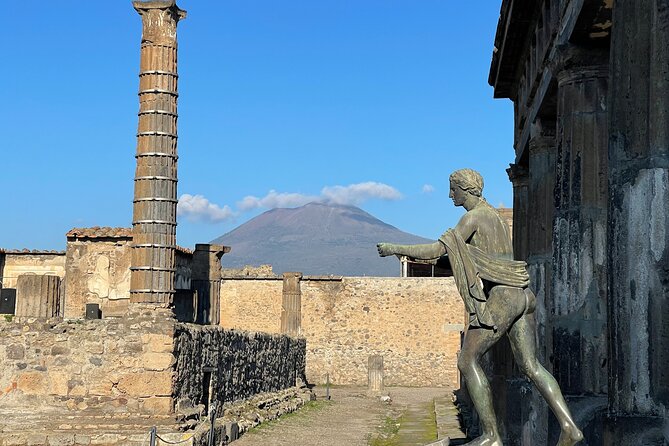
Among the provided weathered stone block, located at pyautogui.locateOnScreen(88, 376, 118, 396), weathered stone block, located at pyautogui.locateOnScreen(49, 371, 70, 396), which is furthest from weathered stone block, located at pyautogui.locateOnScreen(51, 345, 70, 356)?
weathered stone block, located at pyautogui.locateOnScreen(88, 376, 118, 396)

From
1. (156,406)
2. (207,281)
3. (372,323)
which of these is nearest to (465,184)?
(156,406)

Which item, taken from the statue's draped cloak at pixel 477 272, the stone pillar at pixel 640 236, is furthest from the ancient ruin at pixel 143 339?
the stone pillar at pixel 640 236

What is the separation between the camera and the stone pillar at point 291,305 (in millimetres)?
35812

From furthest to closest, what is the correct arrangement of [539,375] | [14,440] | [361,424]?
[361,424] → [14,440] → [539,375]

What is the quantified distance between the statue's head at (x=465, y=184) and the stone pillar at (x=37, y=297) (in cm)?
1694

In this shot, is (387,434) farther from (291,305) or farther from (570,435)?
(291,305)

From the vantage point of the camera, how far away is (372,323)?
1471 inches

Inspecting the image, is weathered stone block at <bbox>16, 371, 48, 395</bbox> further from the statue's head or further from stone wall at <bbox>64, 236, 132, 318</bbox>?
stone wall at <bbox>64, 236, 132, 318</bbox>

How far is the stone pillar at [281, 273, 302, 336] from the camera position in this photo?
117ft

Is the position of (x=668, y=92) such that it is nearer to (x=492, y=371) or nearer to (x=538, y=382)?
(x=538, y=382)

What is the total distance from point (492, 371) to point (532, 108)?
14.0 feet

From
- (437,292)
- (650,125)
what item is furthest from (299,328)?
(650,125)

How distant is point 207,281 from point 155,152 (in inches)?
352

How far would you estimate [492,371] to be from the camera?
45.8 feet
